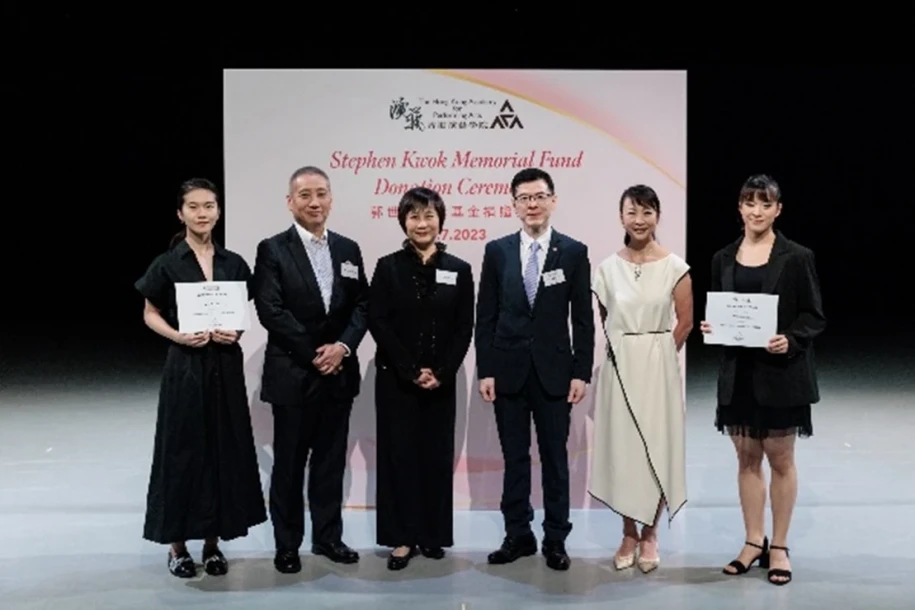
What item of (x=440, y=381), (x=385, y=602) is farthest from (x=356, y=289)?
(x=385, y=602)

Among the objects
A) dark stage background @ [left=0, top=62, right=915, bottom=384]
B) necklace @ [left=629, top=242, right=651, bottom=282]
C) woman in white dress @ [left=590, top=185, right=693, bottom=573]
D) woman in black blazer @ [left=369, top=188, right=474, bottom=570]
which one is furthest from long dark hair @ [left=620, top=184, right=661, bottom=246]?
dark stage background @ [left=0, top=62, right=915, bottom=384]

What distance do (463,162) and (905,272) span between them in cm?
1085

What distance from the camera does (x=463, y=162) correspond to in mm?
4676

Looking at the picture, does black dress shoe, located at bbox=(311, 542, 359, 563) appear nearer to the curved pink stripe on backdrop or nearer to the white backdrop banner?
the white backdrop banner

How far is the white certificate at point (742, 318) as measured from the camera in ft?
11.9

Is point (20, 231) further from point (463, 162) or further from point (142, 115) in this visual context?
point (463, 162)

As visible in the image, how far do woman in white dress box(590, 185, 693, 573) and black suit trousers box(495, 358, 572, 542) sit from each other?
0.19 m

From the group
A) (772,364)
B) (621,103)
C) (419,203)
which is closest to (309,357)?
(419,203)

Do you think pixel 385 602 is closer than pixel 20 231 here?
Yes

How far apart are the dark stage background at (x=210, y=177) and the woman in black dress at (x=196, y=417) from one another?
281 inches

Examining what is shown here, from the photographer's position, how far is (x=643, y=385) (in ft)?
12.8

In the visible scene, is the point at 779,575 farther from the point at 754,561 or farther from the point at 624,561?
the point at 624,561

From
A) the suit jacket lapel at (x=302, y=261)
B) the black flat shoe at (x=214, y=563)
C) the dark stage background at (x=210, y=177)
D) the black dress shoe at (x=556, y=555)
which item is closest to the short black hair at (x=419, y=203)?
the suit jacket lapel at (x=302, y=261)

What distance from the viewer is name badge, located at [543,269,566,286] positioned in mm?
3957
